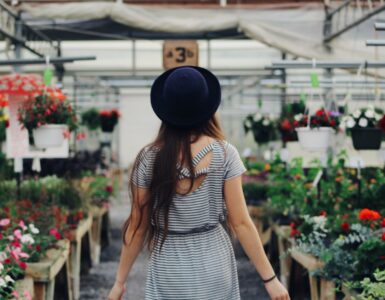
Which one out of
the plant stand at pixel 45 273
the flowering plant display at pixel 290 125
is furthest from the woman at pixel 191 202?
the flowering plant display at pixel 290 125

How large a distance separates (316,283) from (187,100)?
216 centimetres

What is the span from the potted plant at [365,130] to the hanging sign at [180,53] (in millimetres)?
2643

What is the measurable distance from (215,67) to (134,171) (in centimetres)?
1023

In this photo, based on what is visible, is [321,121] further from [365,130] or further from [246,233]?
[246,233]

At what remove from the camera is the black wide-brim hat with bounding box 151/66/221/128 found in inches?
98.2

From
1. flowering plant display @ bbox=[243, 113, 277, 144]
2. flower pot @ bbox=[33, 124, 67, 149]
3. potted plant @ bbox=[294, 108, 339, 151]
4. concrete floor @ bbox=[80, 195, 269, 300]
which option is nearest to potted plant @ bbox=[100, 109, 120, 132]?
flowering plant display @ bbox=[243, 113, 277, 144]

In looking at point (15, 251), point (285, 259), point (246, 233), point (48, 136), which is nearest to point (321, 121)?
point (285, 259)

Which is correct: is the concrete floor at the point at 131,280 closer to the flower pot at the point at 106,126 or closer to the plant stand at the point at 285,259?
the plant stand at the point at 285,259

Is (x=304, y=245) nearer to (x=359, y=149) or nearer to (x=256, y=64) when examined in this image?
(x=359, y=149)

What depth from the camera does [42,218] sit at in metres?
5.14

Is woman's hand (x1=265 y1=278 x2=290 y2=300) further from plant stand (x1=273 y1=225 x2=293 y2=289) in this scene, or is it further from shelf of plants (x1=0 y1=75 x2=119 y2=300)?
plant stand (x1=273 y1=225 x2=293 y2=289)

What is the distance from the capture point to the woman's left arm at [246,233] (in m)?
2.51

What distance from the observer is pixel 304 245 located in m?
4.17

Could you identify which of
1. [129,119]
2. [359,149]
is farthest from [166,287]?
[129,119]
